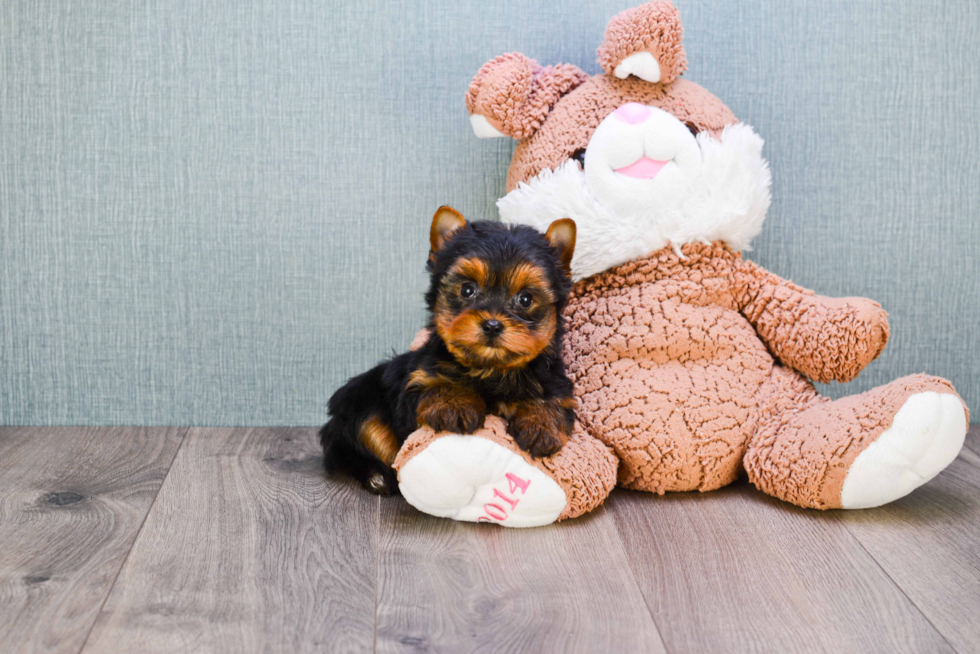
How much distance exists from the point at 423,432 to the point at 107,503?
755 mm

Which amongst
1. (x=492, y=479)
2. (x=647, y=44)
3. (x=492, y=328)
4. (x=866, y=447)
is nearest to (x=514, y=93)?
(x=647, y=44)

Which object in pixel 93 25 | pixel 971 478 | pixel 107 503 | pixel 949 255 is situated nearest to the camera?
pixel 107 503

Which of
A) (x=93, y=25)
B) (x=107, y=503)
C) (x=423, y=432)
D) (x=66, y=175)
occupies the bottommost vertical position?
(x=107, y=503)

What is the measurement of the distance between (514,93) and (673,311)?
64 cm

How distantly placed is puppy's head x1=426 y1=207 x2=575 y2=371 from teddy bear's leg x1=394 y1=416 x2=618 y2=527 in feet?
0.55

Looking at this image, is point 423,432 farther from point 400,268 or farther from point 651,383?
point 400,268

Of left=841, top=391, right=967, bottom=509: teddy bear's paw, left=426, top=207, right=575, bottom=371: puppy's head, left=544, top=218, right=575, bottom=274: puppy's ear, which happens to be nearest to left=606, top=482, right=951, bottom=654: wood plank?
left=841, top=391, right=967, bottom=509: teddy bear's paw

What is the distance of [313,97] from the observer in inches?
89.1

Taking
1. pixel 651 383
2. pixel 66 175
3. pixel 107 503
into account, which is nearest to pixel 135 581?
pixel 107 503

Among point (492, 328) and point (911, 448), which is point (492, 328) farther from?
point (911, 448)

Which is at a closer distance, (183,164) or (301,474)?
(301,474)

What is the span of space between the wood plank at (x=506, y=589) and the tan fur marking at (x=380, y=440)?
5.6 inches

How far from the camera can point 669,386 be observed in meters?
1.87

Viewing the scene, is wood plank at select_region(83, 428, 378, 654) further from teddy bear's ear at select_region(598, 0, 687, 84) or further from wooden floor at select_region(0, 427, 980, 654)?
teddy bear's ear at select_region(598, 0, 687, 84)
